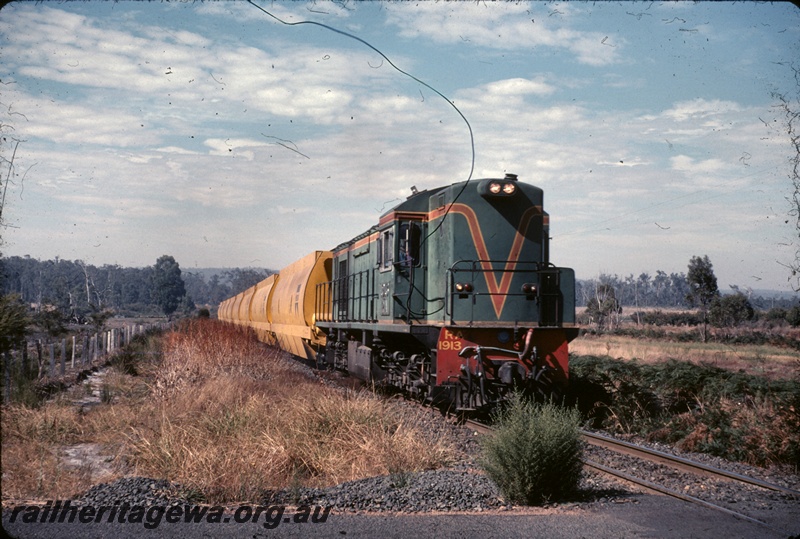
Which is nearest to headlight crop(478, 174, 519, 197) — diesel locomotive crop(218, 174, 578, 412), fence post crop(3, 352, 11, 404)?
diesel locomotive crop(218, 174, 578, 412)

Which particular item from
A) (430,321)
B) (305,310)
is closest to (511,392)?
(430,321)

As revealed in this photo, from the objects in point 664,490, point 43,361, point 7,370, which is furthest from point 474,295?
point 43,361

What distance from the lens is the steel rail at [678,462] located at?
7.75 metres

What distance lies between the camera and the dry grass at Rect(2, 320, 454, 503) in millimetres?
7133

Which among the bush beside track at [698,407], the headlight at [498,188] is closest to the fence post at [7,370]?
the headlight at [498,188]

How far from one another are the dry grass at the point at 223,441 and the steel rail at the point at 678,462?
9.06 feet

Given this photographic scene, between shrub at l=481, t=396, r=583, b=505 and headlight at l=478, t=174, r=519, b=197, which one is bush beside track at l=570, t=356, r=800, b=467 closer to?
shrub at l=481, t=396, r=583, b=505

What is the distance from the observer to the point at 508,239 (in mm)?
11711

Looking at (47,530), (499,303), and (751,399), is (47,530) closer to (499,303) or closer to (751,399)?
(499,303)

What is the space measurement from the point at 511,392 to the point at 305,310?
12067 mm

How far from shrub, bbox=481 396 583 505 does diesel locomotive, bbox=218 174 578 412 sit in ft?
11.0

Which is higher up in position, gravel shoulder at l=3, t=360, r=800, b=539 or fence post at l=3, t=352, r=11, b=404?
fence post at l=3, t=352, r=11, b=404

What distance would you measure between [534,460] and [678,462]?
313cm

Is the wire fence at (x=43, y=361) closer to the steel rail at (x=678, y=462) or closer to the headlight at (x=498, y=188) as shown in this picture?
the headlight at (x=498, y=188)
